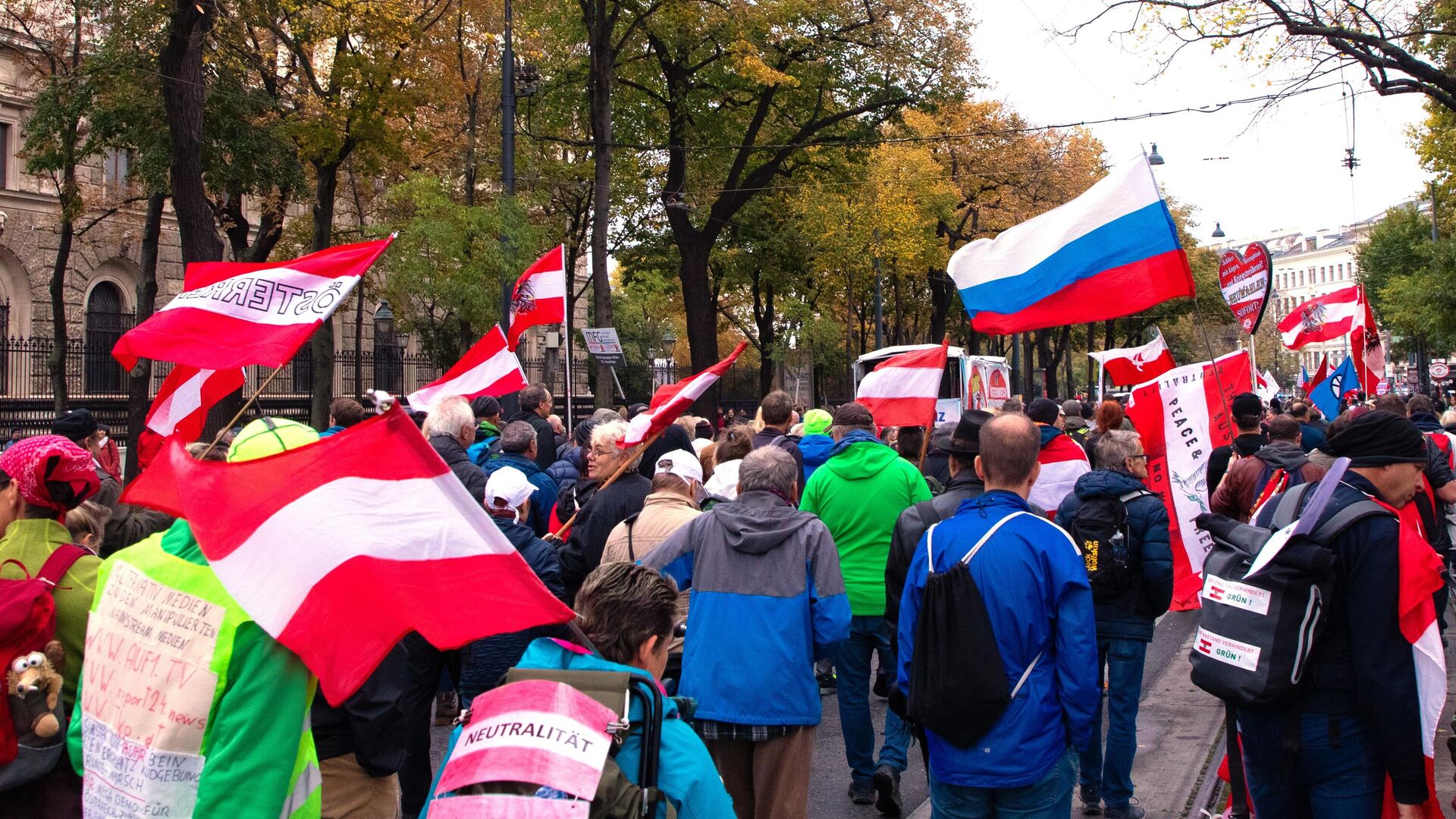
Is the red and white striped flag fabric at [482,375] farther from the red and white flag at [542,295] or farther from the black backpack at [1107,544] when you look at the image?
the black backpack at [1107,544]

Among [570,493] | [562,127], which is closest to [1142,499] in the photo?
[570,493]

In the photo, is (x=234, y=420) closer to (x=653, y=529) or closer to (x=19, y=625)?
(x=19, y=625)

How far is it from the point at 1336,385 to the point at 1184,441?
8.36 metres

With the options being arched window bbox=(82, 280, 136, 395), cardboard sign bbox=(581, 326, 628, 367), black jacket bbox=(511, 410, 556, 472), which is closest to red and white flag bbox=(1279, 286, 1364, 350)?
cardboard sign bbox=(581, 326, 628, 367)

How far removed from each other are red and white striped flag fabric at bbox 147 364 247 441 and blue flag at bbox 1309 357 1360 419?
39.1 feet

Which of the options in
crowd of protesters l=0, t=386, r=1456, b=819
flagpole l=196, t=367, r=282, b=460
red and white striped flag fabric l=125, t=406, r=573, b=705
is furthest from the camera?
flagpole l=196, t=367, r=282, b=460

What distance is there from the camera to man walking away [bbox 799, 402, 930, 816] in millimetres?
6180

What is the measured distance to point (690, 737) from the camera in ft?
8.00

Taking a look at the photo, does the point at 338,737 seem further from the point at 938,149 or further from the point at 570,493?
the point at 938,149

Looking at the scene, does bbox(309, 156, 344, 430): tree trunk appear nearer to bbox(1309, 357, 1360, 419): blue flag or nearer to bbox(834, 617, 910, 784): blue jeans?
bbox(1309, 357, 1360, 419): blue flag

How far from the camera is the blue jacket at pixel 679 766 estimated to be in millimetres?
2338

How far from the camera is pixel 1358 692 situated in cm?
354

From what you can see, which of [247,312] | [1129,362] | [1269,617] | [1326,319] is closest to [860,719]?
[1269,617]

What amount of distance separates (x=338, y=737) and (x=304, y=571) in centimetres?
131
